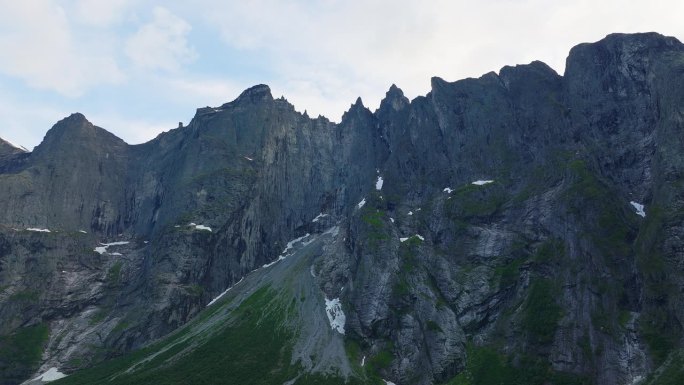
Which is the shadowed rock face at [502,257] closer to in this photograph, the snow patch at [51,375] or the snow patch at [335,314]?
the snow patch at [51,375]

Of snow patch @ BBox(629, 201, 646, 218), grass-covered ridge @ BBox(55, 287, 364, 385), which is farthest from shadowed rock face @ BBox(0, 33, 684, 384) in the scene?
grass-covered ridge @ BBox(55, 287, 364, 385)

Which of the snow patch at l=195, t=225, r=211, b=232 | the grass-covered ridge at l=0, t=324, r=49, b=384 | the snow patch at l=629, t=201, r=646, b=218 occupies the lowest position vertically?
the grass-covered ridge at l=0, t=324, r=49, b=384

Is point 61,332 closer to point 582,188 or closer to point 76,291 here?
point 76,291

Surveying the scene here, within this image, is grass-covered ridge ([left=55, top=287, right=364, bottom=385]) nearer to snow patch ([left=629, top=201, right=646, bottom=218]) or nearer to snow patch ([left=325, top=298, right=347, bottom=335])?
snow patch ([left=325, top=298, right=347, bottom=335])

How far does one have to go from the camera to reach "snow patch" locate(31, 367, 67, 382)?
15200cm

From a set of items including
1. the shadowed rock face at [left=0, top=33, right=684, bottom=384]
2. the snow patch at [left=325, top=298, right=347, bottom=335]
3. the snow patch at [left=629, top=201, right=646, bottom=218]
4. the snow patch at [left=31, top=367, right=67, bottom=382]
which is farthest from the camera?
the snow patch at [left=325, top=298, right=347, bottom=335]

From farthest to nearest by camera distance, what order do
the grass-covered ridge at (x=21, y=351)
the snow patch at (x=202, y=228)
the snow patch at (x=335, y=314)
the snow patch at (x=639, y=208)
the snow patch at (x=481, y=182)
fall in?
the snow patch at (x=202, y=228) → the snow patch at (x=481, y=182) → the grass-covered ridge at (x=21, y=351) → the snow patch at (x=335, y=314) → the snow patch at (x=639, y=208)

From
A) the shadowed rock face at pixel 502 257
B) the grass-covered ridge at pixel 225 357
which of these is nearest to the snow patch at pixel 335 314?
the shadowed rock face at pixel 502 257

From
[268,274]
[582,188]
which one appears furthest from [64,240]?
[582,188]

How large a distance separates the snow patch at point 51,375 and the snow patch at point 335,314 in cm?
8167

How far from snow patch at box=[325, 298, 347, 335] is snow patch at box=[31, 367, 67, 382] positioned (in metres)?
81.7

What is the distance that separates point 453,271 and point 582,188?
142 ft

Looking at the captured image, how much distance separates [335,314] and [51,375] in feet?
285

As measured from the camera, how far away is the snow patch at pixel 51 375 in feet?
499
